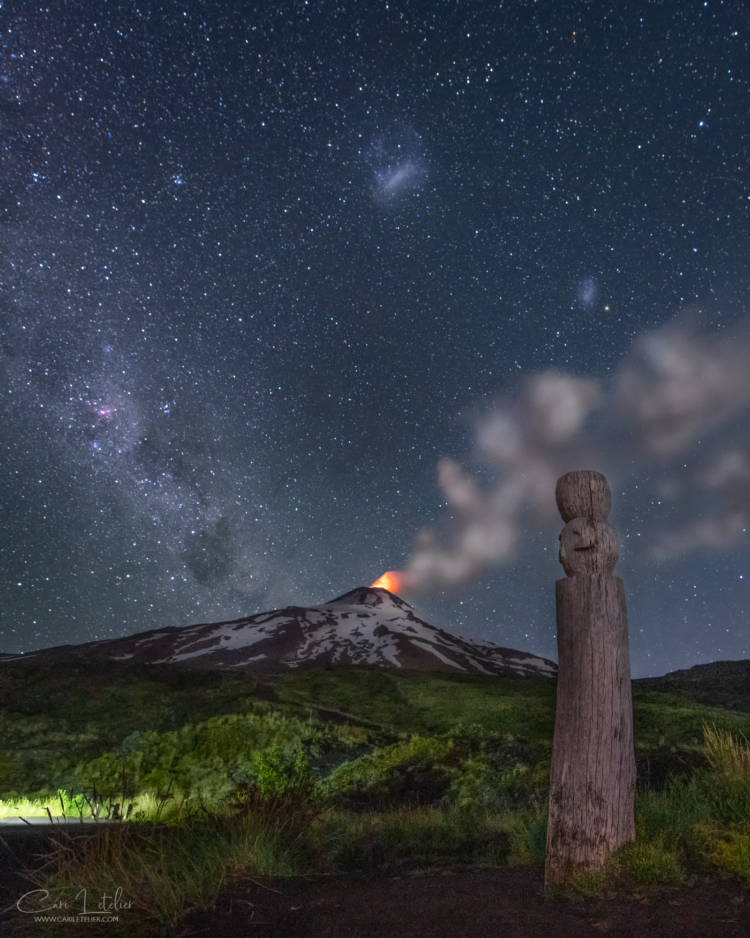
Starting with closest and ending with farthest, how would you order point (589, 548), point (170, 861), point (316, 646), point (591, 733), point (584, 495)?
1. point (591, 733)
2. point (170, 861)
3. point (589, 548)
4. point (584, 495)
5. point (316, 646)

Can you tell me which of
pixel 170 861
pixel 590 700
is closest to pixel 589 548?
pixel 590 700

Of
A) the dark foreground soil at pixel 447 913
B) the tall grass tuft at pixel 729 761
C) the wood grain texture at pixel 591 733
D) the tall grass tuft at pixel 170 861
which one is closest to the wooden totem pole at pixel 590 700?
the wood grain texture at pixel 591 733

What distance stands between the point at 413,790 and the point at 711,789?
5396mm

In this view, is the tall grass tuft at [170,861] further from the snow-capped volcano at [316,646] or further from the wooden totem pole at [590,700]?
the snow-capped volcano at [316,646]

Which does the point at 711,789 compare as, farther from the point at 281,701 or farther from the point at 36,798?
the point at 36,798

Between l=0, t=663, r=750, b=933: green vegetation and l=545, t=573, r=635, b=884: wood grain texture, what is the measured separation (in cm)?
24

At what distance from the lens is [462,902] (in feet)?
14.9

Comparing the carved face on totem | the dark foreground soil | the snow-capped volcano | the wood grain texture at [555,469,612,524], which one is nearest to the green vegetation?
the dark foreground soil

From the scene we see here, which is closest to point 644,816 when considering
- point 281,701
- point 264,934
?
point 264,934

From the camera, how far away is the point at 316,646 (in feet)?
242

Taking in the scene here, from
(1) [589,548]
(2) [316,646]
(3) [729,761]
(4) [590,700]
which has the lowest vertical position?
(2) [316,646]

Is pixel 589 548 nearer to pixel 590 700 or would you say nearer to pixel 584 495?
pixel 584 495

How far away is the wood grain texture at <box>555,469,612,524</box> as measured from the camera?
224 inches

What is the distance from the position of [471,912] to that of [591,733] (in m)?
1.73
